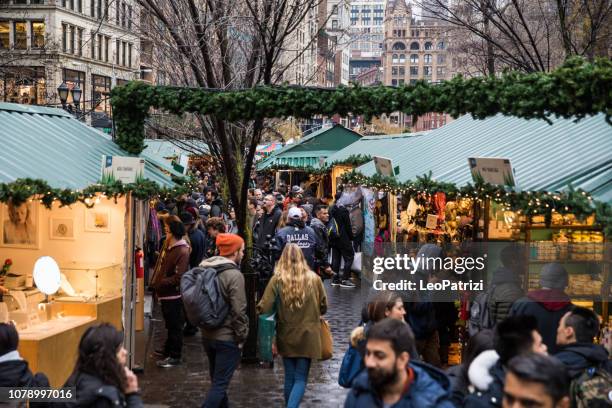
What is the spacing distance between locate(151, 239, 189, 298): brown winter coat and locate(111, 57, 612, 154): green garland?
4.93ft

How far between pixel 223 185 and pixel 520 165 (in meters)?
15.1

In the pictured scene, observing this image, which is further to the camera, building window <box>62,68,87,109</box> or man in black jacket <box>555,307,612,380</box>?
building window <box>62,68,87,109</box>

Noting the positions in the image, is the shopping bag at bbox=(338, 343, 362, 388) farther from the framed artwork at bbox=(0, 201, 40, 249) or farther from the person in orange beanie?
the framed artwork at bbox=(0, 201, 40, 249)

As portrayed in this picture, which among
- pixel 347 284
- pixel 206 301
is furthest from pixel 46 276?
pixel 347 284

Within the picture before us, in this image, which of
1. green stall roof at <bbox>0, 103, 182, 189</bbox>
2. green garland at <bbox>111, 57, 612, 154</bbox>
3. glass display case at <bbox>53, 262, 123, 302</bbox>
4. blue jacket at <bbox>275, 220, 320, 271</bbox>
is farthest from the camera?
blue jacket at <bbox>275, 220, 320, 271</bbox>

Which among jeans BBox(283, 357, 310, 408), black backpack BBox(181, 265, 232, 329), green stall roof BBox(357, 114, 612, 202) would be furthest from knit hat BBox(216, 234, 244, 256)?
green stall roof BBox(357, 114, 612, 202)

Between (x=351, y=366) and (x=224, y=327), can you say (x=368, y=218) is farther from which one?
(x=351, y=366)

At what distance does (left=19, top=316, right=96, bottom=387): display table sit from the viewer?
28.4 feet

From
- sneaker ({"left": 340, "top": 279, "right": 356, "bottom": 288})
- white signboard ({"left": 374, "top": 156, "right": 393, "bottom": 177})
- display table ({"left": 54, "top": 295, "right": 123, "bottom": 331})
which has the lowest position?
sneaker ({"left": 340, "top": 279, "right": 356, "bottom": 288})

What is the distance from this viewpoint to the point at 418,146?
55.4 feet

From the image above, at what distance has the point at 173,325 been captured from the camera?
11.2 m

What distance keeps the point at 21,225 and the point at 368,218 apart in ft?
32.2

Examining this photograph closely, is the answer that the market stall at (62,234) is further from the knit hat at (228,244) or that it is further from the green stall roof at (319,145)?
the green stall roof at (319,145)

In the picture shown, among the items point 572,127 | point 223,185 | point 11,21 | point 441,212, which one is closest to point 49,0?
point 11,21
